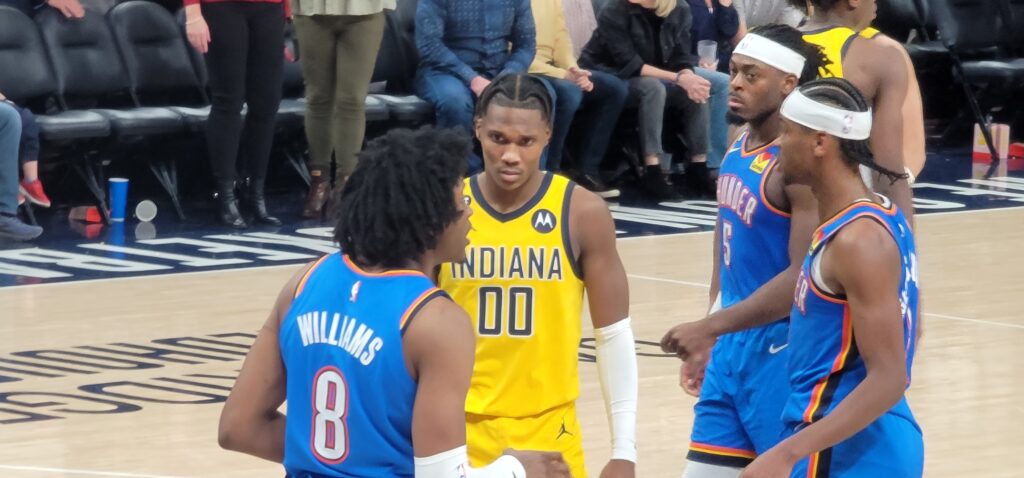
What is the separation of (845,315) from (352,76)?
6673 mm

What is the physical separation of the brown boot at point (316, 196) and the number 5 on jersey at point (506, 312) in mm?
6435

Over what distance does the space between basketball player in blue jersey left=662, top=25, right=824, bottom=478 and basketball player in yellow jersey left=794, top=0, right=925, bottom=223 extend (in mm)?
71

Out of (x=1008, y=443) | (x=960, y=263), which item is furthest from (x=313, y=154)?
(x=1008, y=443)

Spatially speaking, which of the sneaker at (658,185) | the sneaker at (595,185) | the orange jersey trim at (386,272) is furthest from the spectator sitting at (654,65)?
the orange jersey trim at (386,272)

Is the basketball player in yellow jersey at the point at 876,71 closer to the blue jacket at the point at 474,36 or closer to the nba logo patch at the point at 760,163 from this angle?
the nba logo patch at the point at 760,163

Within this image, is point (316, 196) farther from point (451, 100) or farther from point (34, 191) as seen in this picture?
point (34, 191)

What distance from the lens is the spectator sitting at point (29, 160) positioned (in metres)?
9.46

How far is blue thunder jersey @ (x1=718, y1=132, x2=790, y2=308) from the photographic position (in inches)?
167

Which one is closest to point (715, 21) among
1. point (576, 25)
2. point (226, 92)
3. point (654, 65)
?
point (654, 65)

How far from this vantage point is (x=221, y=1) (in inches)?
367

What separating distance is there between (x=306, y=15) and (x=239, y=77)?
0.49 meters

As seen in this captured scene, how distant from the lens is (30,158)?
955 centimetres

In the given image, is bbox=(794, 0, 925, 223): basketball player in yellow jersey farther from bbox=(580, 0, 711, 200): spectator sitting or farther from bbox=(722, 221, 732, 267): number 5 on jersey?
bbox=(580, 0, 711, 200): spectator sitting

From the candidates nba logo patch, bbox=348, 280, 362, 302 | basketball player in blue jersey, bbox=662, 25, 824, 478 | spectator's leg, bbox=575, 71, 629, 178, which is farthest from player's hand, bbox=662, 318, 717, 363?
spectator's leg, bbox=575, 71, 629, 178
